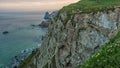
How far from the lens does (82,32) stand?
45.1 meters

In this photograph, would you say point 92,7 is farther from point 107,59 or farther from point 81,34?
point 107,59

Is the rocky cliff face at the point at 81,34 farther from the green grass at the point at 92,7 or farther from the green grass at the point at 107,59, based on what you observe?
the green grass at the point at 107,59

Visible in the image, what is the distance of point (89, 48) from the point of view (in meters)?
44.7

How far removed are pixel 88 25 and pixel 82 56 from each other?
15.3ft

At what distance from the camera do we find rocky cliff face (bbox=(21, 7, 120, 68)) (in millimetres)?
43875

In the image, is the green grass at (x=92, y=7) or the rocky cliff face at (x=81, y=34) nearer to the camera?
the rocky cliff face at (x=81, y=34)

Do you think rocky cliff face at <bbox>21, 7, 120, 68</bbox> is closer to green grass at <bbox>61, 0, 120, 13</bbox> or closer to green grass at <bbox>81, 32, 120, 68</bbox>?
green grass at <bbox>61, 0, 120, 13</bbox>

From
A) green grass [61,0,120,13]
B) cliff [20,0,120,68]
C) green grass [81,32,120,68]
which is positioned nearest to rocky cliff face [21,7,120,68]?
cliff [20,0,120,68]

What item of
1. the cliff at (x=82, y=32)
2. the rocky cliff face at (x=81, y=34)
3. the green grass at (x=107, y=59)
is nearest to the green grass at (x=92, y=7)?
the cliff at (x=82, y=32)

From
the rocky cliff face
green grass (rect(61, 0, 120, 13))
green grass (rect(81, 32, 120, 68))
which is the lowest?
the rocky cliff face

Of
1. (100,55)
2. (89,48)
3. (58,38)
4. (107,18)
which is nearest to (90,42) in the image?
(89,48)

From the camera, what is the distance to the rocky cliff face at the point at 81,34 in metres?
43.9

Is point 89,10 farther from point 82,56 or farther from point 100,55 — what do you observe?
point 100,55

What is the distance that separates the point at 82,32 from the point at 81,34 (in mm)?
369
